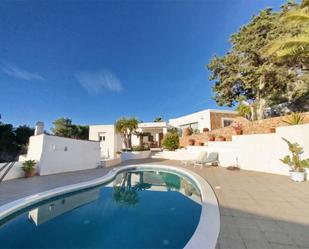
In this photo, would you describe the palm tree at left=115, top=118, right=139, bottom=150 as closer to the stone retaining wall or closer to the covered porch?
the covered porch

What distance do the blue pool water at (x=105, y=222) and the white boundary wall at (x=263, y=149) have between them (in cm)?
520

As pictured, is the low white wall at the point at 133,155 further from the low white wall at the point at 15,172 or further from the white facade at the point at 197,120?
the low white wall at the point at 15,172

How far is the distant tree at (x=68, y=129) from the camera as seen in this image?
31.9m

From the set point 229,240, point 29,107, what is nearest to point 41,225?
point 229,240

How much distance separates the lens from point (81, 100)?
2633 centimetres

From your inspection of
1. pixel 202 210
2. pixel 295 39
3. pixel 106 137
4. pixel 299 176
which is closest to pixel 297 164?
pixel 299 176

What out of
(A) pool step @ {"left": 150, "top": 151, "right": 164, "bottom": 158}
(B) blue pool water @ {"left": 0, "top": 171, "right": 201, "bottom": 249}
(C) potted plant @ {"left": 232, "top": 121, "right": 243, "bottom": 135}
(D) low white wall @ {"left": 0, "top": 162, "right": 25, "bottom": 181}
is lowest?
(B) blue pool water @ {"left": 0, "top": 171, "right": 201, "bottom": 249}

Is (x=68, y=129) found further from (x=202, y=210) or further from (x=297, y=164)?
(x=297, y=164)

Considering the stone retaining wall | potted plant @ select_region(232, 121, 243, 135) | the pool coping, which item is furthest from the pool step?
the pool coping

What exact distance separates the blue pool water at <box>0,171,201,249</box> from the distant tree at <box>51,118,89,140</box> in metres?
28.0

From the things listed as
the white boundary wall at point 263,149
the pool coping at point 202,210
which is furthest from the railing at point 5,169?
the white boundary wall at point 263,149

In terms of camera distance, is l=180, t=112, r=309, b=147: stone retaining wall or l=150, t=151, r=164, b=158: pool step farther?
l=150, t=151, r=164, b=158: pool step

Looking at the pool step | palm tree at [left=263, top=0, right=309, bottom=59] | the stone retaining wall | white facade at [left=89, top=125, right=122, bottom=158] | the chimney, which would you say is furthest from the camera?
white facade at [left=89, top=125, right=122, bottom=158]

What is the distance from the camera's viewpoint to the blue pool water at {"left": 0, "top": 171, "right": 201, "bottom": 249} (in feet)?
12.2
